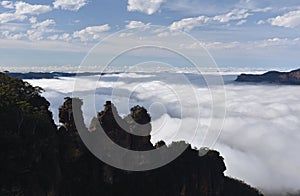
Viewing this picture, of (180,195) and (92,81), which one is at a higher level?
(92,81)

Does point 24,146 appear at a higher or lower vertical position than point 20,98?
lower

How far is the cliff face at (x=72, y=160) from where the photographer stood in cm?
4719

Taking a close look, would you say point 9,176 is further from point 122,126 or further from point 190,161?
point 190,161

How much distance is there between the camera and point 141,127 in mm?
83250

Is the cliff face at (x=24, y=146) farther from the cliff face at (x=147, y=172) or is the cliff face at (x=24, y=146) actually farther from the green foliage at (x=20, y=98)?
the cliff face at (x=147, y=172)

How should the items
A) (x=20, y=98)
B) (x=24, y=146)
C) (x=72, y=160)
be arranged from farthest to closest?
(x=72, y=160) → (x=20, y=98) → (x=24, y=146)

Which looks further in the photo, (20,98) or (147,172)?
(147,172)

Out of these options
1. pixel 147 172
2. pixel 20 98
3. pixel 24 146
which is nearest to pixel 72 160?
pixel 20 98

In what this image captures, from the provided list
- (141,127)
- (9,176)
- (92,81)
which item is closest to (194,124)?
(141,127)

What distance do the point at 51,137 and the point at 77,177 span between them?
588 inches

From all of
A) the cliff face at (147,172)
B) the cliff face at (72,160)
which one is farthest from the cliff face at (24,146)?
the cliff face at (147,172)

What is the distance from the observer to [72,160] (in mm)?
66250

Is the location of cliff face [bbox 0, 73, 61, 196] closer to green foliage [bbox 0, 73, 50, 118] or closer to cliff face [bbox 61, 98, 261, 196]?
green foliage [bbox 0, 73, 50, 118]

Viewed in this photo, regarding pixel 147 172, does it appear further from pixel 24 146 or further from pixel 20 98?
pixel 24 146
